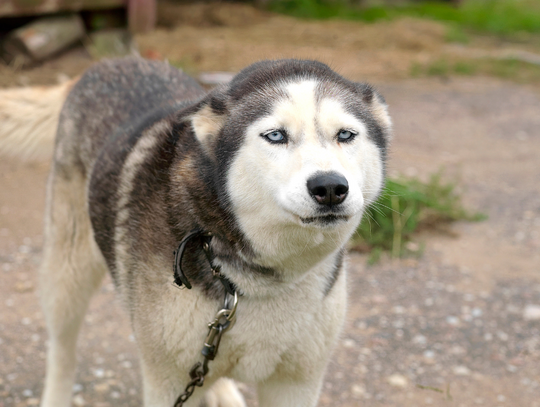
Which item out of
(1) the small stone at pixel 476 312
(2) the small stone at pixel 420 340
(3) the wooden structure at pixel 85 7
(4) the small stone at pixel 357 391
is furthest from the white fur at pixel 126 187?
(3) the wooden structure at pixel 85 7

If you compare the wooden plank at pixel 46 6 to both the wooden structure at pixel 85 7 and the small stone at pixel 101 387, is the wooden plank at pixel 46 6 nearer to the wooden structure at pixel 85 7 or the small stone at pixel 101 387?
the wooden structure at pixel 85 7

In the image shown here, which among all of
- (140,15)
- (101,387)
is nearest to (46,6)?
(140,15)

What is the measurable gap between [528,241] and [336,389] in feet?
7.07

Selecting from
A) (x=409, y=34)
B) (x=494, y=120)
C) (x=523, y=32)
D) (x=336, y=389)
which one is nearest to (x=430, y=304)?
(x=336, y=389)

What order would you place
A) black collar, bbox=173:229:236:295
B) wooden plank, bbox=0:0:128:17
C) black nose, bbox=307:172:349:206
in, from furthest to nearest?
wooden plank, bbox=0:0:128:17, black collar, bbox=173:229:236:295, black nose, bbox=307:172:349:206

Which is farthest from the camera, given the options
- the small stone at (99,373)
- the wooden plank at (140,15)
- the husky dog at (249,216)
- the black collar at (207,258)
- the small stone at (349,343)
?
the wooden plank at (140,15)

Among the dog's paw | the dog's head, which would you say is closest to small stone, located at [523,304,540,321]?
the dog's paw

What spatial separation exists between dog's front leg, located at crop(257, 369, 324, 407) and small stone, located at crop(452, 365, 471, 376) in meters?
1.23

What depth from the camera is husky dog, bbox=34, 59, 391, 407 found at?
1896 mm

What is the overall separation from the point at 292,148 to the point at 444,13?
1088 centimetres

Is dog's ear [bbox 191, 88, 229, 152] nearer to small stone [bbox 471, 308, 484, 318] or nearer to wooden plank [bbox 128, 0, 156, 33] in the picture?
small stone [bbox 471, 308, 484, 318]

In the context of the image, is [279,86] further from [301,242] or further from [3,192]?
[3,192]

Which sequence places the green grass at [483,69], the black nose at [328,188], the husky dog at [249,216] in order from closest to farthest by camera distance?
1. the black nose at [328,188]
2. the husky dog at [249,216]
3. the green grass at [483,69]

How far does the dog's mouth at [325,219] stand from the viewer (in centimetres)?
184
